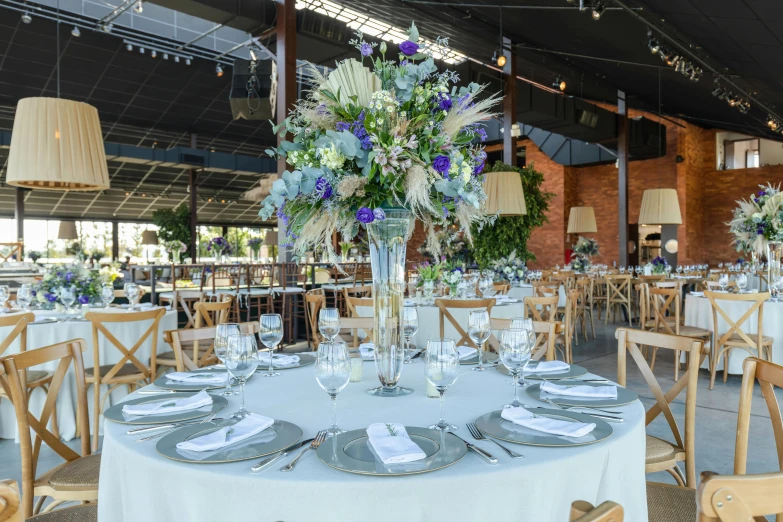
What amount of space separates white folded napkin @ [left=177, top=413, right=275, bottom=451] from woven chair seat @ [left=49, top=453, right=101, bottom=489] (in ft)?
2.60

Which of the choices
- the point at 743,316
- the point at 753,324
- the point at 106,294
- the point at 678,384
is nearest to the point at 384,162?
the point at 678,384

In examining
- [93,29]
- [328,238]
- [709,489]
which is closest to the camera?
[709,489]

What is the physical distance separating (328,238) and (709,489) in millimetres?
1377

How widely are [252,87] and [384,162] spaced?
701cm

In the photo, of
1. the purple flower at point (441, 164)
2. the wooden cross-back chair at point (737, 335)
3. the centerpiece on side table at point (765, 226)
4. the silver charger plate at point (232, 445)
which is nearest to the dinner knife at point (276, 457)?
the silver charger plate at point (232, 445)

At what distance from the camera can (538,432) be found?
1382 millimetres

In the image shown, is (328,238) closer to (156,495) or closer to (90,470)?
(156,495)

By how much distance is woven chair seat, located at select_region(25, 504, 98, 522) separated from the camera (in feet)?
5.43

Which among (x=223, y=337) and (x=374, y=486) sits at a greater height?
(x=223, y=337)

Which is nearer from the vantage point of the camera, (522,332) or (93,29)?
(522,332)

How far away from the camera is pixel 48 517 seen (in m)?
1.67

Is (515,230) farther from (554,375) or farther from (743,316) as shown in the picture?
(554,375)

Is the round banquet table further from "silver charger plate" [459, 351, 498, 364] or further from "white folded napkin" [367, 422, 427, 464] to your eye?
"silver charger plate" [459, 351, 498, 364]

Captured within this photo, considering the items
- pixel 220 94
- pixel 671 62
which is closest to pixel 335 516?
pixel 671 62
